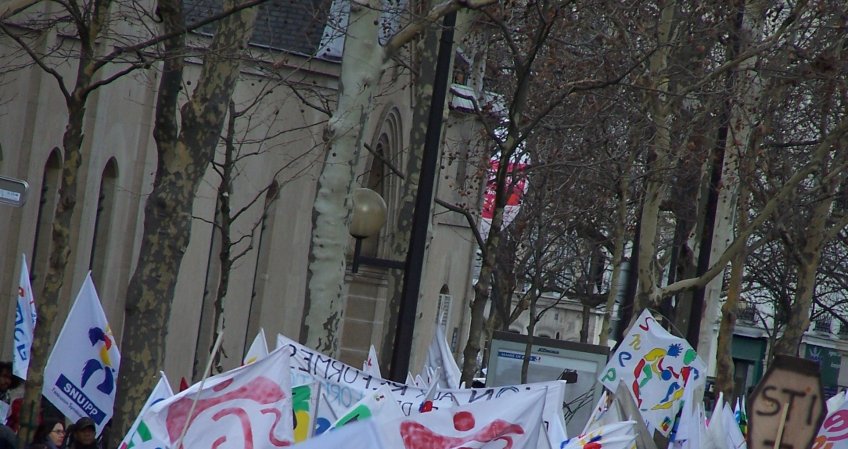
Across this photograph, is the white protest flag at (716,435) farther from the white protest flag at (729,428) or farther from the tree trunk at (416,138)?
the tree trunk at (416,138)

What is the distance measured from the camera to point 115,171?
22094 mm

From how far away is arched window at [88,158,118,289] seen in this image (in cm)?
2202

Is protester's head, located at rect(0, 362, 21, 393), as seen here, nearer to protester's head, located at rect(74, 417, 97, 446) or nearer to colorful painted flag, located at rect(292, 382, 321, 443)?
protester's head, located at rect(74, 417, 97, 446)

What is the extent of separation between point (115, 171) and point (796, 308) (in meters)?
11.5

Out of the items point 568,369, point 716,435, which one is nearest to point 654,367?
point 716,435

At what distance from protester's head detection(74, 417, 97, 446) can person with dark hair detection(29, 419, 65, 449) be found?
384 millimetres

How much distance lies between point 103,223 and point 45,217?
171 centimetres

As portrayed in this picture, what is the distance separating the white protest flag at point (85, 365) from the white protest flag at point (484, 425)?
13.7ft

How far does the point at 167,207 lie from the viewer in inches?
481

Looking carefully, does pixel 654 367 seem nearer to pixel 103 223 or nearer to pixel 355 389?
pixel 355 389

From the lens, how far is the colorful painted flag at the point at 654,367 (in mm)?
17016

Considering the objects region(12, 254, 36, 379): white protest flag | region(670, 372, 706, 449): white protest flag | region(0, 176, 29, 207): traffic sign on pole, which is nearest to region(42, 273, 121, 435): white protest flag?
region(12, 254, 36, 379): white protest flag

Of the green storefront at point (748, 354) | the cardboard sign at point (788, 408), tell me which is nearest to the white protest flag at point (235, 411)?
the cardboard sign at point (788, 408)

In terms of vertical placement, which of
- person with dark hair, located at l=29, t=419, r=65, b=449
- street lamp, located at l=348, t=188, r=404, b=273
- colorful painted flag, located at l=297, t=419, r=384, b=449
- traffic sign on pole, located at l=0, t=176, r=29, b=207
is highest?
street lamp, located at l=348, t=188, r=404, b=273
